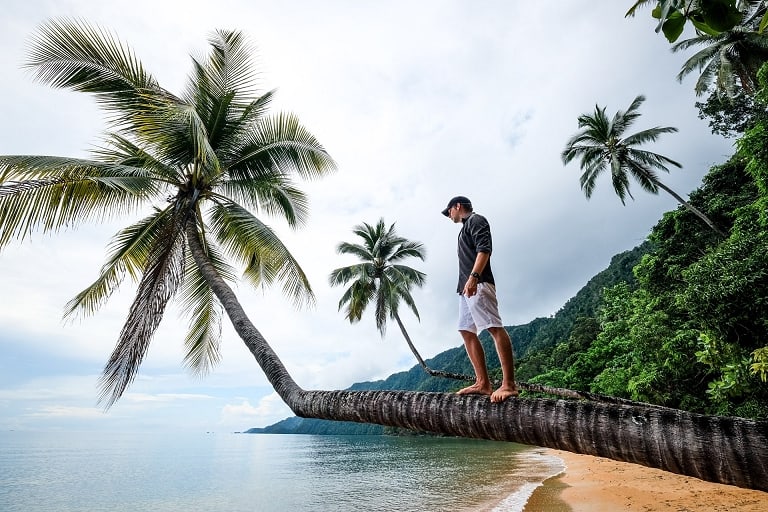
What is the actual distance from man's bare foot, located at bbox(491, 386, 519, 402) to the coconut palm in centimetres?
2132

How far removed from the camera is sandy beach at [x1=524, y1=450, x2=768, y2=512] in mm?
10541

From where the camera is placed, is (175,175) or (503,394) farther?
(175,175)

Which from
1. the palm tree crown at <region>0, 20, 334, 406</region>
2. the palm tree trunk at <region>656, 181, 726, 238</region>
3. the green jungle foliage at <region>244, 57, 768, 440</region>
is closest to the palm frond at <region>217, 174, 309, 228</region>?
the palm tree crown at <region>0, 20, 334, 406</region>

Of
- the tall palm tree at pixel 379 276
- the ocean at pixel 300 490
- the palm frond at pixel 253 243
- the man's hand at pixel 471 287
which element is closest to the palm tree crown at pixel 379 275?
the tall palm tree at pixel 379 276

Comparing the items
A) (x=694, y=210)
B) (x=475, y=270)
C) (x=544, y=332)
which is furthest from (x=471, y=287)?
(x=544, y=332)

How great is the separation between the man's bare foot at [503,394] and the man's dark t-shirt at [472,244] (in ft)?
2.83

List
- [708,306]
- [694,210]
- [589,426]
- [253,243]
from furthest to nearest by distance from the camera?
[694,210], [708,306], [253,243], [589,426]

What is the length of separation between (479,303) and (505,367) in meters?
0.50

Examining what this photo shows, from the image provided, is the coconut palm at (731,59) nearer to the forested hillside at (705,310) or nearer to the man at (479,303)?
the forested hillside at (705,310)

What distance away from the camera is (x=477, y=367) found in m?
3.21

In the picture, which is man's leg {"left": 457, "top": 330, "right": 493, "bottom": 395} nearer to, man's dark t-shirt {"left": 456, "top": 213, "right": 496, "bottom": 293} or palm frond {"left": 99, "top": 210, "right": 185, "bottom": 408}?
man's dark t-shirt {"left": 456, "top": 213, "right": 496, "bottom": 293}

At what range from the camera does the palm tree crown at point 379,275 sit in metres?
23.5

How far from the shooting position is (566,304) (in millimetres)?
83438

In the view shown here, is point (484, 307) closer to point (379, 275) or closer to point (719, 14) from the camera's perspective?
point (719, 14)
